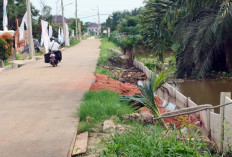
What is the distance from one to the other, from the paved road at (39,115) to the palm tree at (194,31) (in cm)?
290

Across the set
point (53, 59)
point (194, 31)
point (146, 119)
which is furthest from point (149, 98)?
point (53, 59)

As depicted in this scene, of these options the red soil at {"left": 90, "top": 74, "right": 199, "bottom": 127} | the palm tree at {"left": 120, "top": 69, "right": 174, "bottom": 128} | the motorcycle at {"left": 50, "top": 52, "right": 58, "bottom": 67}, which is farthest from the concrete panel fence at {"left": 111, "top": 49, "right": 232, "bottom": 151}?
the motorcycle at {"left": 50, "top": 52, "right": 58, "bottom": 67}

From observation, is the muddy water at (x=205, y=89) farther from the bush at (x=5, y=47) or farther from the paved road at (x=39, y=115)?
the bush at (x=5, y=47)

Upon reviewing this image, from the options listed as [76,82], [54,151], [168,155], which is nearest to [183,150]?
[168,155]

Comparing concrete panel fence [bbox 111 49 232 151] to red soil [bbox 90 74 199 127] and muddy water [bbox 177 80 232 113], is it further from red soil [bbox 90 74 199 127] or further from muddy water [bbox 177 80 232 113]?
muddy water [bbox 177 80 232 113]

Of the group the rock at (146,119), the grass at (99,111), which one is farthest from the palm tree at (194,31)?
the rock at (146,119)

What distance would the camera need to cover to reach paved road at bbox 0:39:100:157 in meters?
5.37

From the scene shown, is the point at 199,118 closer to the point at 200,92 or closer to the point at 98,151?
the point at 98,151

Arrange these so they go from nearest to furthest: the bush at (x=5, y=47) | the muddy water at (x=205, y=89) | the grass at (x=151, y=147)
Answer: the grass at (x=151, y=147), the muddy water at (x=205, y=89), the bush at (x=5, y=47)

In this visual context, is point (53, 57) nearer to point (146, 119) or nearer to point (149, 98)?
point (149, 98)

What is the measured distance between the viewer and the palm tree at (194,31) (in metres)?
10.5

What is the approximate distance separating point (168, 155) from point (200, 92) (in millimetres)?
11123

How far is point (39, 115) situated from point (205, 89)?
31.7 ft

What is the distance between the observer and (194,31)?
17.5 metres
